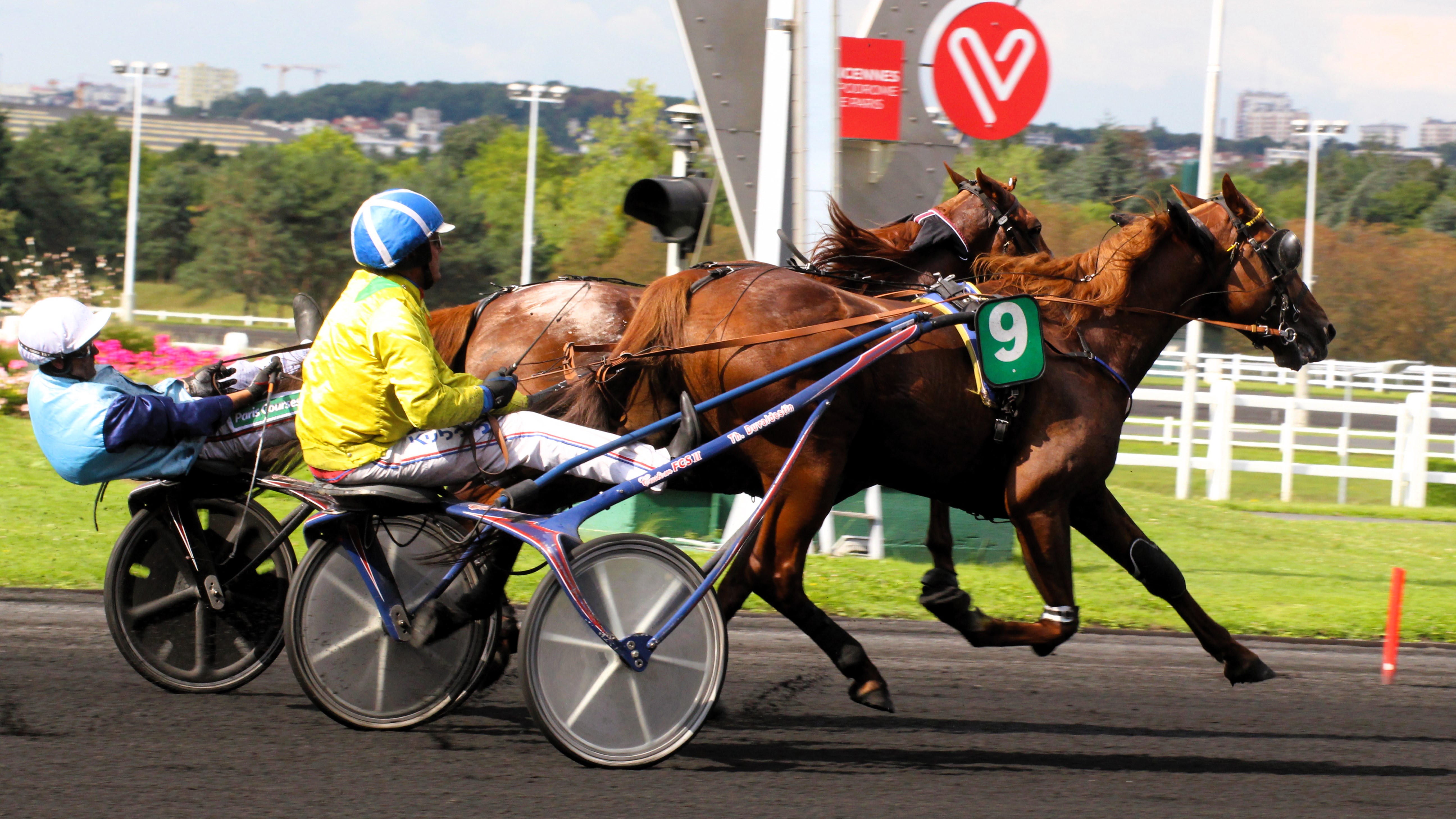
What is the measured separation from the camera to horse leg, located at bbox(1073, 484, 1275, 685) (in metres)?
5.15

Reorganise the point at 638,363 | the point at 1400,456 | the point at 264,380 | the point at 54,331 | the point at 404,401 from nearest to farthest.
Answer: the point at 404,401 < the point at 54,331 < the point at 264,380 < the point at 638,363 < the point at 1400,456

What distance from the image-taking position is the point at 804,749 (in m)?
4.53

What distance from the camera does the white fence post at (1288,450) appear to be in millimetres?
A: 13156

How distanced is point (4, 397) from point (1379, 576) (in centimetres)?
1058

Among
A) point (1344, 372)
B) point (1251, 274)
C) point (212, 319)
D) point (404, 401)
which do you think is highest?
point (1251, 274)

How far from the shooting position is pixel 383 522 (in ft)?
14.4

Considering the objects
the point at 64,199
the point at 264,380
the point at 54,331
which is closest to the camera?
the point at 54,331

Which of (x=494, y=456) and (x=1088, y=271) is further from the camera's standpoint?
(x=1088, y=271)

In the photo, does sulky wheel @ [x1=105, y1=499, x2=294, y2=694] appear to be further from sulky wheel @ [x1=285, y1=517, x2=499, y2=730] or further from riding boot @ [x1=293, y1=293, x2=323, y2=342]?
riding boot @ [x1=293, y1=293, x2=323, y2=342]

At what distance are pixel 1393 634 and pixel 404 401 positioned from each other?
4.04 metres

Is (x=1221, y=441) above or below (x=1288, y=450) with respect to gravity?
above

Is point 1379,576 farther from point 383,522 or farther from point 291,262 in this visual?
point 291,262

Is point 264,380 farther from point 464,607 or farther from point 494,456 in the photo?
point 464,607

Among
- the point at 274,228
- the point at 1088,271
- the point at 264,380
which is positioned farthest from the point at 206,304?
the point at 1088,271
